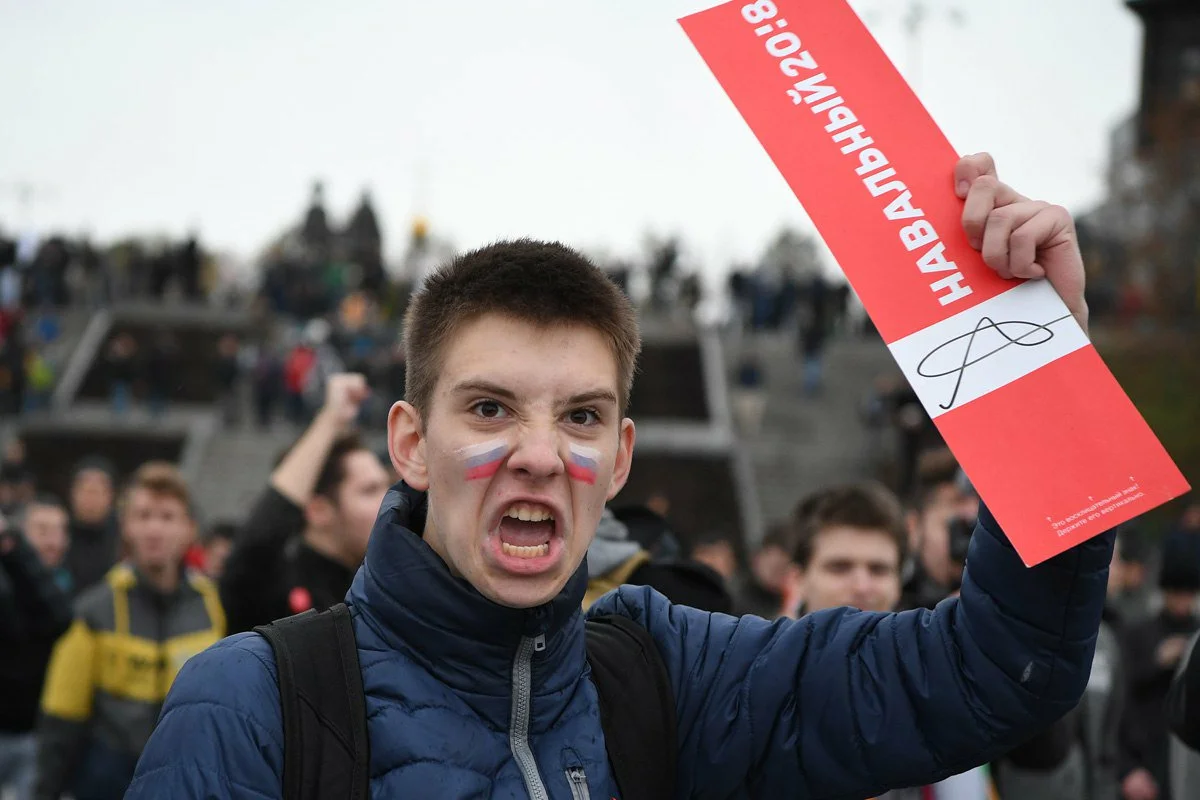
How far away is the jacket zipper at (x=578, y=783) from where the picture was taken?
2.35 metres

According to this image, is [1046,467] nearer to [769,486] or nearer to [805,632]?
[805,632]

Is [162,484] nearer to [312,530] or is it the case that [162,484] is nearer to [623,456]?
[312,530]

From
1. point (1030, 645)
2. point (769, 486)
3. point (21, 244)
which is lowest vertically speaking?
point (769, 486)

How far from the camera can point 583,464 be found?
2422mm

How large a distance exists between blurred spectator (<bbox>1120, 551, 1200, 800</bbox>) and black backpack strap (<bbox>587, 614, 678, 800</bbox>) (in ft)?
16.9

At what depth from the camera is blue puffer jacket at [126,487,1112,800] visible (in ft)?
7.30

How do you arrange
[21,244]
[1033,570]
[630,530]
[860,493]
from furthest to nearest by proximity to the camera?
[21,244] < [860,493] < [630,530] < [1033,570]

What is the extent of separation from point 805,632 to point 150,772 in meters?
1.17

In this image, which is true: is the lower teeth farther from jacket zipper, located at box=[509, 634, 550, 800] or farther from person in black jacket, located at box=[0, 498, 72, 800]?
person in black jacket, located at box=[0, 498, 72, 800]

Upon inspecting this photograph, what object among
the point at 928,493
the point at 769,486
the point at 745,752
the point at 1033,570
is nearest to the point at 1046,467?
the point at 1033,570

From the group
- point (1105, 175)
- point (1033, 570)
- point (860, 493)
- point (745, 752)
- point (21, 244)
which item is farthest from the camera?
point (1105, 175)

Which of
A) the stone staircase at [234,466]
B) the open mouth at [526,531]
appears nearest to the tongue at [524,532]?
the open mouth at [526,531]

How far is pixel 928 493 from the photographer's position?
646 cm
